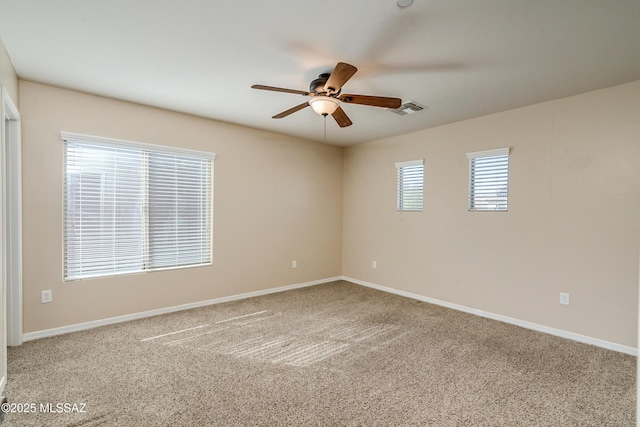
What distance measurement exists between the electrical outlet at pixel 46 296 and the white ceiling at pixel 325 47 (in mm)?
2091

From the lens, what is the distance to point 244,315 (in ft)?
12.3

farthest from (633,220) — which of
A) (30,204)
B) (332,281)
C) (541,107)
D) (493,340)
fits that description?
(30,204)

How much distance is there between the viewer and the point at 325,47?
228 cm

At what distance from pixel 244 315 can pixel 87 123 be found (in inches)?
109

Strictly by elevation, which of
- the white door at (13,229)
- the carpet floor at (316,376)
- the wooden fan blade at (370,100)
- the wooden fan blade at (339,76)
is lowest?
the carpet floor at (316,376)

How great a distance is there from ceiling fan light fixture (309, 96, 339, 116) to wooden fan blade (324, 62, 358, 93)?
94mm

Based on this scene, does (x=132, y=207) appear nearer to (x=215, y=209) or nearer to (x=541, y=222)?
(x=215, y=209)

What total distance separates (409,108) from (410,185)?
4.77 ft

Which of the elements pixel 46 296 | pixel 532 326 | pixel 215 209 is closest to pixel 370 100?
pixel 215 209

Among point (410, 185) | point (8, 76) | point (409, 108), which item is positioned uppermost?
point (409, 108)

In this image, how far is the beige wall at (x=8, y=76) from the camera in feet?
7.43

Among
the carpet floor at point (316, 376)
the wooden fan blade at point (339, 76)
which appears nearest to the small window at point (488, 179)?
the carpet floor at point (316, 376)

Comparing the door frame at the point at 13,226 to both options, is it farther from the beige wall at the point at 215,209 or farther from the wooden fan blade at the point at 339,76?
the wooden fan blade at the point at 339,76

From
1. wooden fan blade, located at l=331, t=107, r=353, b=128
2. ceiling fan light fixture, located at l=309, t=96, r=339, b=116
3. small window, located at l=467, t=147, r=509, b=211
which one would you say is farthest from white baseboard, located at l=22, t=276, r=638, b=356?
ceiling fan light fixture, located at l=309, t=96, r=339, b=116
